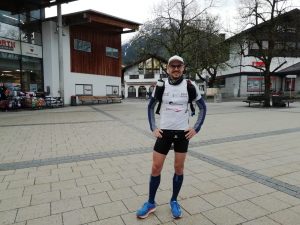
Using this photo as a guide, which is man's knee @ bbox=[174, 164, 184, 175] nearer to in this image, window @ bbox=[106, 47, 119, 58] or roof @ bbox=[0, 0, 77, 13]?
roof @ bbox=[0, 0, 77, 13]

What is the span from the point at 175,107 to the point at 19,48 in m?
19.3

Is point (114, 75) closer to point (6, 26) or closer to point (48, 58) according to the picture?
point (48, 58)

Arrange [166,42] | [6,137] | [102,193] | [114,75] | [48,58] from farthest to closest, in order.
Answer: [114,75] < [166,42] < [48,58] < [6,137] < [102,193]

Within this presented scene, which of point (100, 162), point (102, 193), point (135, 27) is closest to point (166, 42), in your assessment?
point (135, 27)

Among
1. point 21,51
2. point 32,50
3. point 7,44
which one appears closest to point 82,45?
point 32,50

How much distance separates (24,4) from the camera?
20.3 meters

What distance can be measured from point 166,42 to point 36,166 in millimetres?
20045

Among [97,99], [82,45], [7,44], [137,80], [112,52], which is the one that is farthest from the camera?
[137,80]

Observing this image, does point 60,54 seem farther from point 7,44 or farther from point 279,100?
point 279,100

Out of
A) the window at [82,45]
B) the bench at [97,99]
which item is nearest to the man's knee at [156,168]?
the bench at [97,99]

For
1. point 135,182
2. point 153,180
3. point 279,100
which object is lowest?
point 135,182

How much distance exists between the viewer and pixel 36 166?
17.5 feet

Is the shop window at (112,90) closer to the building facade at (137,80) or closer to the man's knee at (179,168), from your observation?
the man's knee at (179,168)

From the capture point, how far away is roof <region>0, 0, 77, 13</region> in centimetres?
1926
